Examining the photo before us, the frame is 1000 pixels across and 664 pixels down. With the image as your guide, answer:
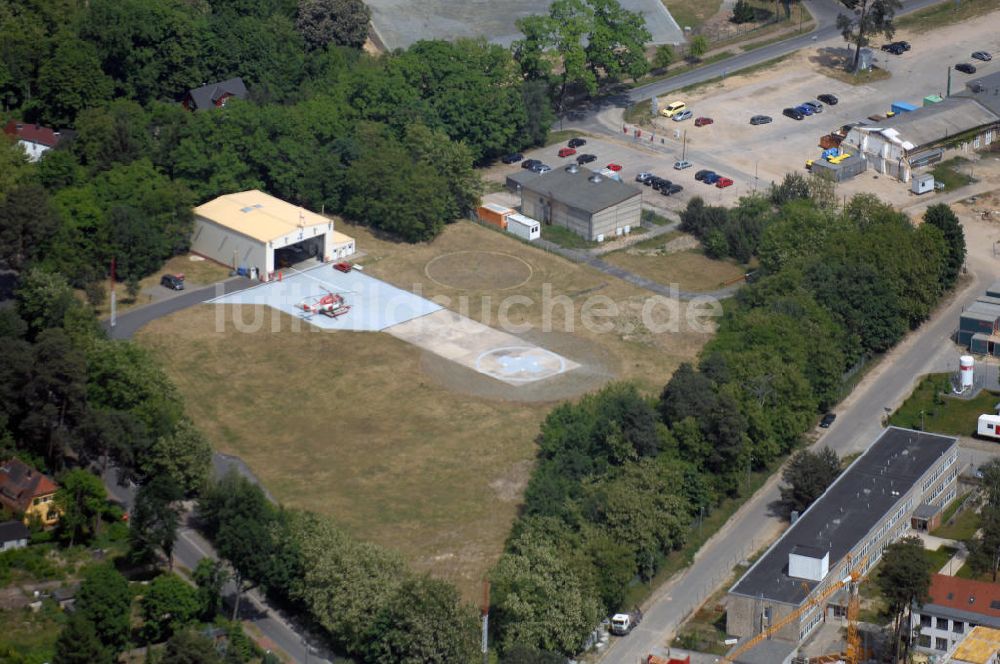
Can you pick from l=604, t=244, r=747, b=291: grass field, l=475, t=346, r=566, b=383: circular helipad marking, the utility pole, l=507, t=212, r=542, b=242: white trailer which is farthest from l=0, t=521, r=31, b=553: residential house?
l=604, t=244, r=747, b=291: grass field

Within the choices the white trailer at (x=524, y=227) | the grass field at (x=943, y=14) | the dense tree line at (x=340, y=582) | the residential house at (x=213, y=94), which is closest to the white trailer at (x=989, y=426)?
the dense tree line at (x=340, y=582)

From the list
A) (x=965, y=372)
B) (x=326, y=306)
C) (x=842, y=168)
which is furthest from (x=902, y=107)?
(x=326, y=306)

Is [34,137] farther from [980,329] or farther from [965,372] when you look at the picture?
[965,372]

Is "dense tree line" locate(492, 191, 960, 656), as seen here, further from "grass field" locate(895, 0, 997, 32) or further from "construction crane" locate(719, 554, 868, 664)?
"grass field" locate(895, 0, 997, 32)

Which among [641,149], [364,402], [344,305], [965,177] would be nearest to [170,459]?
[364,402]

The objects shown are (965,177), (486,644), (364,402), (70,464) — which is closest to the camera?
(486,644)

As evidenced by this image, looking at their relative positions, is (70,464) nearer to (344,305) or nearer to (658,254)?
(344,305)
